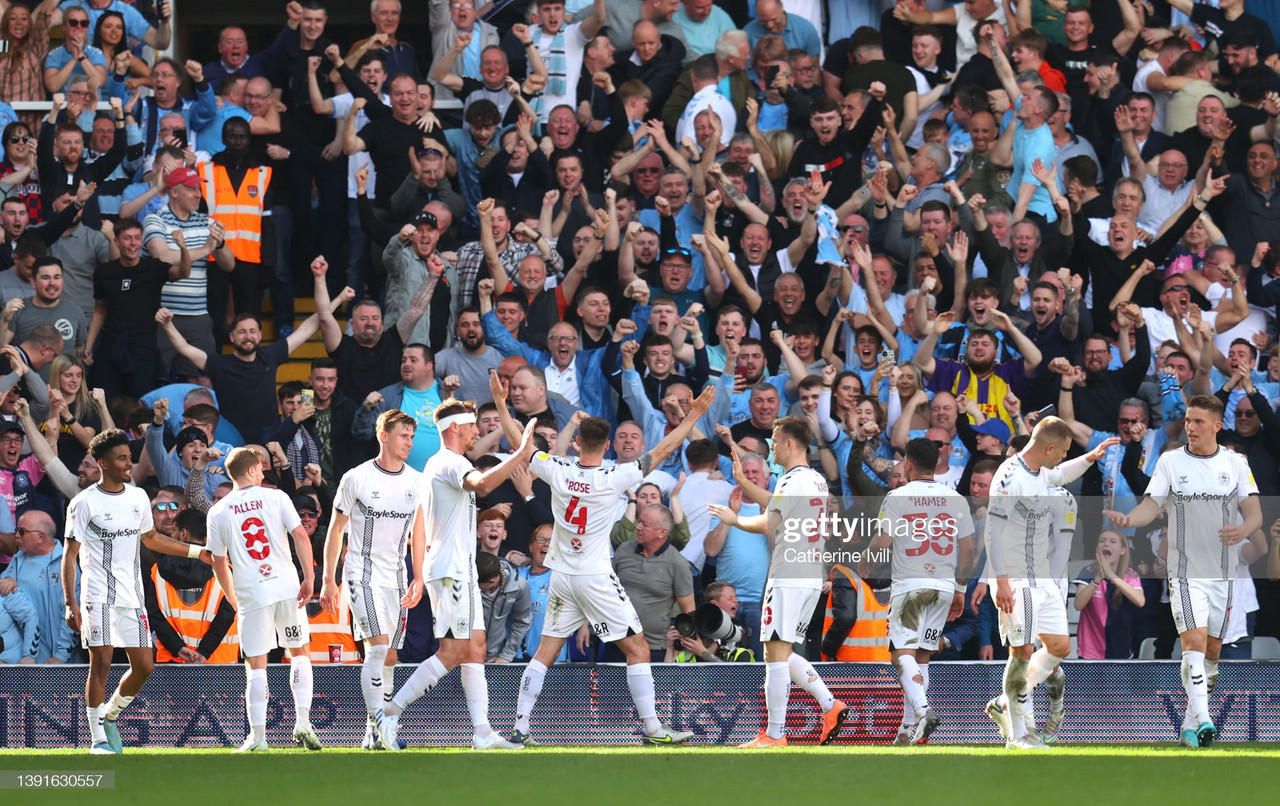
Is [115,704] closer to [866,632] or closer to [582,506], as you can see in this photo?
[582,506]

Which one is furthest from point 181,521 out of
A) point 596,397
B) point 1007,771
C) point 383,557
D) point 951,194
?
point 951,194

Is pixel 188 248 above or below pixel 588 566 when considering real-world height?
above

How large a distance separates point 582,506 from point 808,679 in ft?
6.02

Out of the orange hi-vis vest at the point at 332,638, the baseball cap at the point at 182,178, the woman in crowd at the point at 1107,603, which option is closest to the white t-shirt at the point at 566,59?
the baseball cap at the point at 182,178

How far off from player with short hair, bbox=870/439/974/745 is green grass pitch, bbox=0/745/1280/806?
0.44 m

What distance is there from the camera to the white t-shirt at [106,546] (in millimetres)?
11180

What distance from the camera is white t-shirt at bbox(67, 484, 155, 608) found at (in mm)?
11180

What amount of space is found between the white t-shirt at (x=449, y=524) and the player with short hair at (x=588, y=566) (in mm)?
492

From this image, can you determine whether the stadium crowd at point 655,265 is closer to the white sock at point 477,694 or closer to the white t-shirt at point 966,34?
the white t-shirt at point 966,34

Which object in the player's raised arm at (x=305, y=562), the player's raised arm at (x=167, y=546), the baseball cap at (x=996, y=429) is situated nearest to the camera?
the player's raised arm at (x=305, y=562)

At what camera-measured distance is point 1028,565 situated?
1104 cm

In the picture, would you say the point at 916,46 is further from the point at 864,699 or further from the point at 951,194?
the point at 864,699

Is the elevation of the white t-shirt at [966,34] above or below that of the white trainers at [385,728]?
above

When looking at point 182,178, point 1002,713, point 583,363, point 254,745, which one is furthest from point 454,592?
point 182,178
